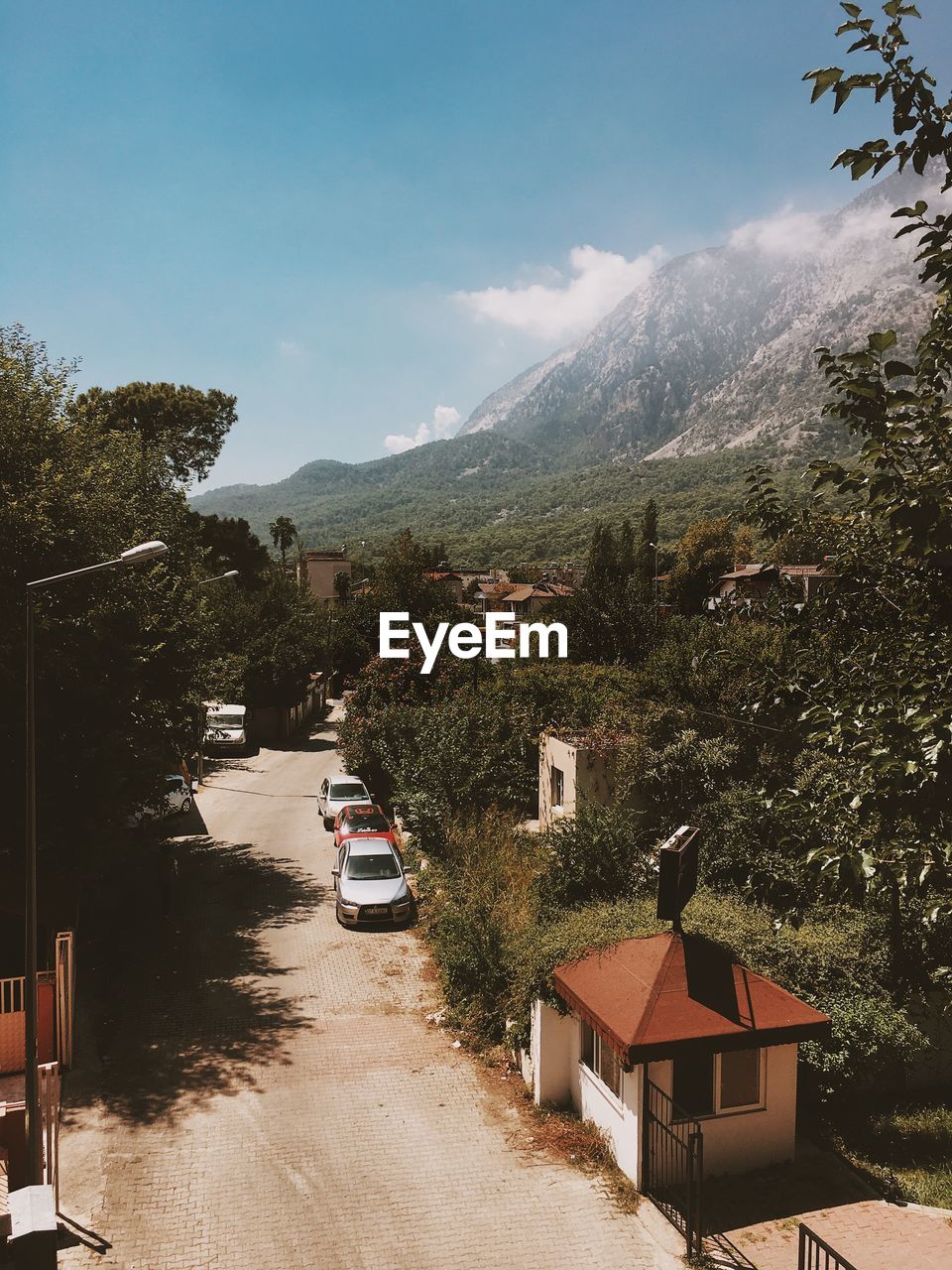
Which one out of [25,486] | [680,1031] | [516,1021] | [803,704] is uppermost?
[25,486]

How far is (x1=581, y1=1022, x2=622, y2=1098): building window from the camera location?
1014 centimetres

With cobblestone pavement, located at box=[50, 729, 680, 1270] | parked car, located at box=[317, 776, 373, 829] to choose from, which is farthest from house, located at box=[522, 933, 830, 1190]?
parked car, located at box=[317, 776, 373, 829]

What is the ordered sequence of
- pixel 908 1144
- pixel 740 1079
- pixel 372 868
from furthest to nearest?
pixel 372 868, pixel 908 1144, pixel 740 1079

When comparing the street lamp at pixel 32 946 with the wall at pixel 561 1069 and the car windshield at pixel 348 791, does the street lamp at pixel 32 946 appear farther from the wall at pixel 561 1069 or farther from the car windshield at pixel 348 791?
the car windshield at pixel 348 791

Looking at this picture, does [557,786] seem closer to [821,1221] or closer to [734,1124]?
[734,1124]

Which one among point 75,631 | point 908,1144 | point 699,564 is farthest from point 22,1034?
point 699,564

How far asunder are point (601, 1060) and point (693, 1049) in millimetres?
1879

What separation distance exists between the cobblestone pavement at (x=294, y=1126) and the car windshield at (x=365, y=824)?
367 cm

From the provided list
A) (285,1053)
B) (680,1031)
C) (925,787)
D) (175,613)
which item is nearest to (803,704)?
(925,787)

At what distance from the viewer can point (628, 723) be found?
19875mm

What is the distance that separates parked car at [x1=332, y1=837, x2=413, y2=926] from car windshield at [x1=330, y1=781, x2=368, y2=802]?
6324 mm

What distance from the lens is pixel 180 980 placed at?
15344 millimetres

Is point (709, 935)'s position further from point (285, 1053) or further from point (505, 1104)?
point (285, 1053)

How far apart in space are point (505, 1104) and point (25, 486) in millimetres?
12684
